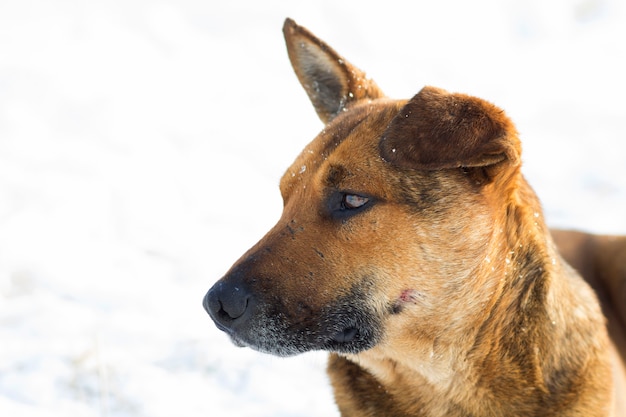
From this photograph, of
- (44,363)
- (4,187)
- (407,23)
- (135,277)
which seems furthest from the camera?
(407,23)

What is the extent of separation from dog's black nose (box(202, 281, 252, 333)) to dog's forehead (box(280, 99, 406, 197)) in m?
0.63

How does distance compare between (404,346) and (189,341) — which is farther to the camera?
(189,341)

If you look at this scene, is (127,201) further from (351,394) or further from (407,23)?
(407,23)

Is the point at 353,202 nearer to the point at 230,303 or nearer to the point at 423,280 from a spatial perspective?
the point at 423,280

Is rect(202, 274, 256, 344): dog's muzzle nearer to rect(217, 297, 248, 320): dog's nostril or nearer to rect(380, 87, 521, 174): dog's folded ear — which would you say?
rect(217, 297, 248, 320): dog's nostril

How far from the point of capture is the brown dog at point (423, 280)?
311 centimetres

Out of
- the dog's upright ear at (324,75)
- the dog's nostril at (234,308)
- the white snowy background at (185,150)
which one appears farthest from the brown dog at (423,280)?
the white snowy background at (185,150)

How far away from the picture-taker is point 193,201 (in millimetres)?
7164

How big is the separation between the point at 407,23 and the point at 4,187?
601 cm

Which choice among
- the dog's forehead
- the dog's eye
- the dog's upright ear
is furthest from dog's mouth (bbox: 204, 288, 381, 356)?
the dog's upright ear

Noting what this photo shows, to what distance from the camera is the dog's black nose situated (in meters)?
3.11

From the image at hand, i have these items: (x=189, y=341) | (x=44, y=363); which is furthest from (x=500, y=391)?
(x=44, y=363)

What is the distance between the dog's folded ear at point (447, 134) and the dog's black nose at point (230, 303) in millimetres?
795

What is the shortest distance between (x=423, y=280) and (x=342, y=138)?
751mm
